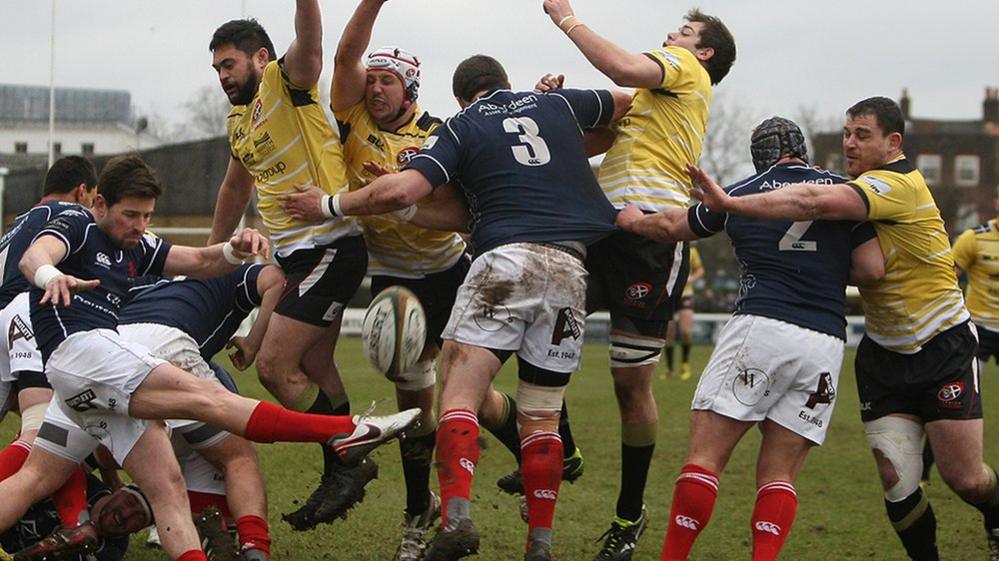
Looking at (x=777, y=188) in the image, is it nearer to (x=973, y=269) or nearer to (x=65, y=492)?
(x=65, y=492)

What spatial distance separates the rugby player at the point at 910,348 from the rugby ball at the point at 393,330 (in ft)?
4.86

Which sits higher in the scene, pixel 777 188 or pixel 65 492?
pixel 777 188

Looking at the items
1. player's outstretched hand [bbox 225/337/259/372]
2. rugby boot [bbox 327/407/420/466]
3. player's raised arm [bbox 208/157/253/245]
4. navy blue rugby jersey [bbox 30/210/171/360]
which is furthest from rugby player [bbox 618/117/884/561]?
player's raised arm [bbox 208/157/253/245]

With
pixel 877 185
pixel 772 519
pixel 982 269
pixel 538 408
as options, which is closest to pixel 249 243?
pixel 538 408

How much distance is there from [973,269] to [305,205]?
6.24m

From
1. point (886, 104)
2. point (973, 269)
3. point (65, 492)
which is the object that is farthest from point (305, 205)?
point (973, 269)

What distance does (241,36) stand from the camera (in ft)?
22.4

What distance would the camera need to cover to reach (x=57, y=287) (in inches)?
206

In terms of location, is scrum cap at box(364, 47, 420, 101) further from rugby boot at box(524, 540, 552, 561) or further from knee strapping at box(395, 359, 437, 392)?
rugby boot at box(524, 540, 552, 561)

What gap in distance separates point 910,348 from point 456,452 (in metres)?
2.29

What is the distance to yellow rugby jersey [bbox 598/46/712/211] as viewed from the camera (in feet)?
21.0

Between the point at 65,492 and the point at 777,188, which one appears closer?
the point at 777,188

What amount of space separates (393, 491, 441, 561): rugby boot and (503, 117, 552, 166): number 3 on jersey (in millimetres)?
2215

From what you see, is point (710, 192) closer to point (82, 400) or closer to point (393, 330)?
A: point (393, 330)
